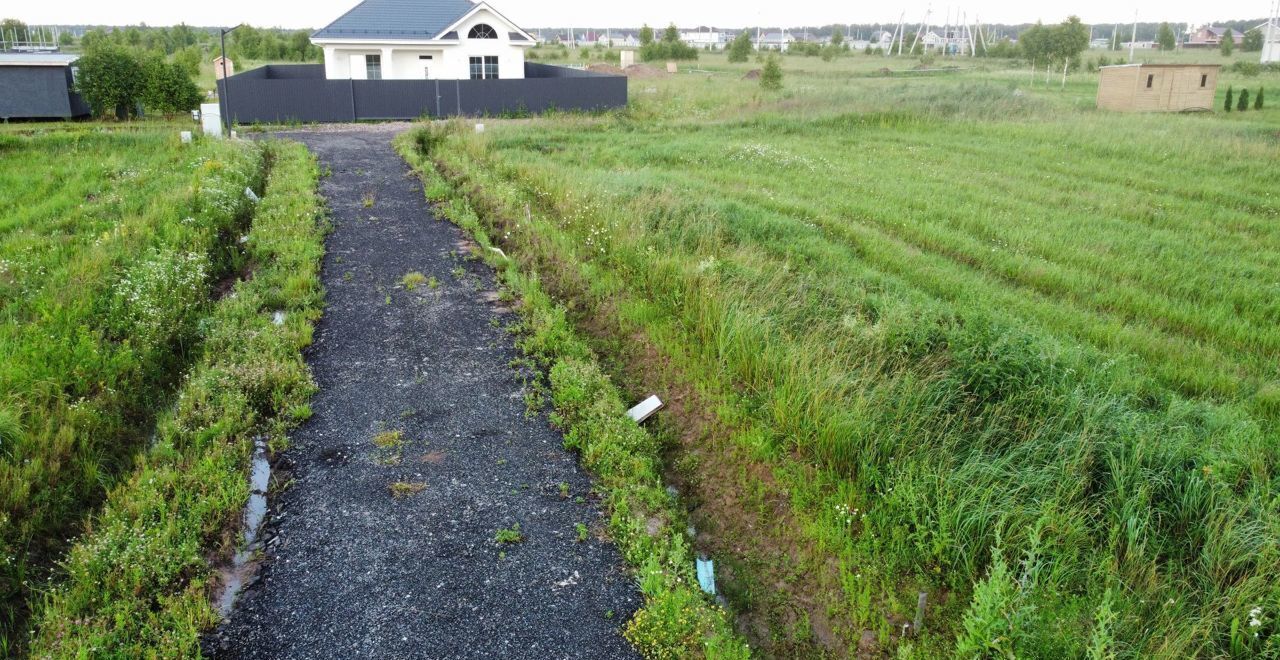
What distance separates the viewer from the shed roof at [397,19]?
26469 mm

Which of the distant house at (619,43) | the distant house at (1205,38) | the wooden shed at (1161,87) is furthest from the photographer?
the distant house at (1205,38)

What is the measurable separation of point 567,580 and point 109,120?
25181 millimetres

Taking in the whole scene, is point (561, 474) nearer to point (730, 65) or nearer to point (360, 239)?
point (360, 239)

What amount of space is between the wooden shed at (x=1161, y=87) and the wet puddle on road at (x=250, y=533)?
1130 inches

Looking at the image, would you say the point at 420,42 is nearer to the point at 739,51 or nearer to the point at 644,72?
the point at 644,72

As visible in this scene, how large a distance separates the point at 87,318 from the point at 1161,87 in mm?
30240

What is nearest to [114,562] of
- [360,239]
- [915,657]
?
[915,657]

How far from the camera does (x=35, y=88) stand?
22.9m

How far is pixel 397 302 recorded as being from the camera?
8266 millimetres

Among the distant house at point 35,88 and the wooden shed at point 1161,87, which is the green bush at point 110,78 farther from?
the wooden shed at point 1161,87

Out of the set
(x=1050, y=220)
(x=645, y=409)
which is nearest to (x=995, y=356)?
(x=645, y=409)

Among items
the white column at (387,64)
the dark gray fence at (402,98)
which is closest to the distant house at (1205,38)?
the dark gray fence at (402,98)

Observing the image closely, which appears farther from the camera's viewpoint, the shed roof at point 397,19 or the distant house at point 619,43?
the distant house at point 619,43

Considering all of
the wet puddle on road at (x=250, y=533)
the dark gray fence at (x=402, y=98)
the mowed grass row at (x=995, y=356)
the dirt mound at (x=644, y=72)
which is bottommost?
the wet puddle on road at (x=250, y=533)
